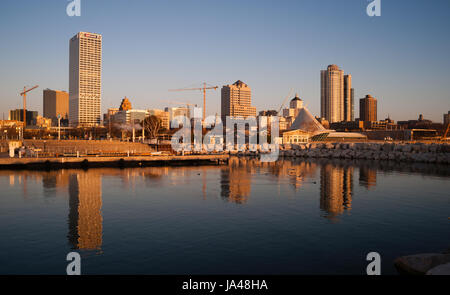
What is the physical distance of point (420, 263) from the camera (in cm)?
1270

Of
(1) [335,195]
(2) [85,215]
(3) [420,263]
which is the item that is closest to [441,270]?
(3) [420,263]

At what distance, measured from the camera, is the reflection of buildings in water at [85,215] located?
1670 cm

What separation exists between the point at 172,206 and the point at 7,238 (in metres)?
10.6

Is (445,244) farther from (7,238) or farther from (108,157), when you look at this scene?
(108,157)

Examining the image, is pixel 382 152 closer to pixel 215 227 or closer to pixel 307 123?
pixel 215 227

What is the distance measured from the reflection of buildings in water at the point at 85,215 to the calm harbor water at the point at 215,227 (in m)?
0.06

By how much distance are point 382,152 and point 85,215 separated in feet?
239

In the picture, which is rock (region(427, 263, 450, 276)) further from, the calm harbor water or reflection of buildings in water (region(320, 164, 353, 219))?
reflection of buildings in water (region(320, 164, 353, 219))

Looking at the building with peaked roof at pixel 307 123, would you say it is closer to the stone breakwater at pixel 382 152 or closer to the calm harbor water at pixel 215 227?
the stone breakwater at pixel 382 152

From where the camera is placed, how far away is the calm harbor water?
14094mm

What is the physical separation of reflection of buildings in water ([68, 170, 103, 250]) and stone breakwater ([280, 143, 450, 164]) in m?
61.5

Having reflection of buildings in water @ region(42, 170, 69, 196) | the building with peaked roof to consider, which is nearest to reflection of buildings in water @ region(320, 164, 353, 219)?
reflection of buildings in water @ region(42, 170, 69, 196)
